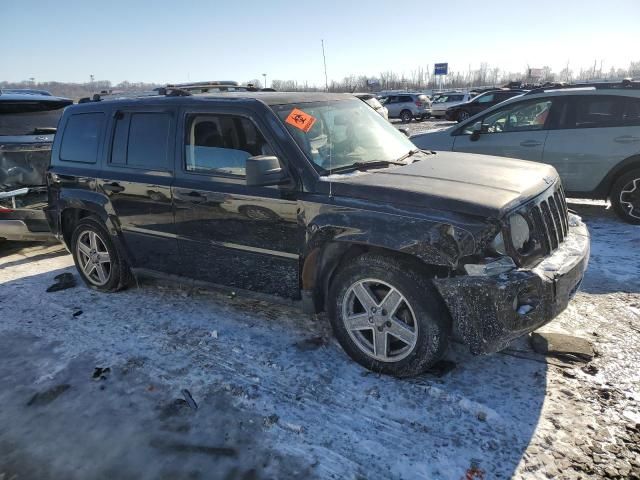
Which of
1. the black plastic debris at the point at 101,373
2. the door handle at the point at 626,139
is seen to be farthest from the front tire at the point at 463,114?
the black plastic debris at the point at 101,373

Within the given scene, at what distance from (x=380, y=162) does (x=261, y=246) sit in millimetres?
1174

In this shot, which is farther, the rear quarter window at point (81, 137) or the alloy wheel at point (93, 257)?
the alloy wheel at point (93, 257)

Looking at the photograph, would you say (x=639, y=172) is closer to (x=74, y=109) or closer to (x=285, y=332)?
(x=285, y=332)

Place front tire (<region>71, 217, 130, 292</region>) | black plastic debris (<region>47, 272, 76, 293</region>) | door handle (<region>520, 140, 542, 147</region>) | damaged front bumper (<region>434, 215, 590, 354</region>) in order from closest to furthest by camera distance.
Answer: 1. damaged front bumper (<region>434, 215, 590, 354</region>)
2. front tire (<region>71, 217, 130, 292</region>)
3. black plastic debris (<region>47, 272, 76, 293</region>)
4. door handle (<region>520, 140, 542, 147</region>)

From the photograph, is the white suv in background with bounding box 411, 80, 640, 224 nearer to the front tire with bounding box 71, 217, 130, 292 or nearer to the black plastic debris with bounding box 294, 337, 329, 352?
the black plastic debris with bounding box 294, 337, 329, 352

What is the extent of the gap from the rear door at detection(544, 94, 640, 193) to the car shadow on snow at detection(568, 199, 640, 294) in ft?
1.95

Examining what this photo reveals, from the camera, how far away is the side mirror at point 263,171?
341 centimetres

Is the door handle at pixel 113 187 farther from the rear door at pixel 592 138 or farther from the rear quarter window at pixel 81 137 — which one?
the rear door at pixel 592 138

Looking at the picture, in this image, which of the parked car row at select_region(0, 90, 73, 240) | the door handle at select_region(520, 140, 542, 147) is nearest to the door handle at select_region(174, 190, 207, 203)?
the parked car row at select_region(0, 90, 73, 240)

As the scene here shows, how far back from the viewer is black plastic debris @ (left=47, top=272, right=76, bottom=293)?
17.5ft

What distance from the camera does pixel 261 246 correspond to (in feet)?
12.5

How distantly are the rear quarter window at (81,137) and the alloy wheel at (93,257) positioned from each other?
0.80 metres

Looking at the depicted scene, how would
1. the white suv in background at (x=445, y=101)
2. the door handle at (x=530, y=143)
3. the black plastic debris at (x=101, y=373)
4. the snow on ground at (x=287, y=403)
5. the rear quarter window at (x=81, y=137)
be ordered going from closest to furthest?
the snow on ground at (x=287, y=403) < the black plastic debris at (x=101, y=373) < the rear quarter window at (x=81, y=137) < the door handle at (x=530, y=143) < the white suv in background at (x=445, y=101)

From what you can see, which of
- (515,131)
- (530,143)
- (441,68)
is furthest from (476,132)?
(441,68)
